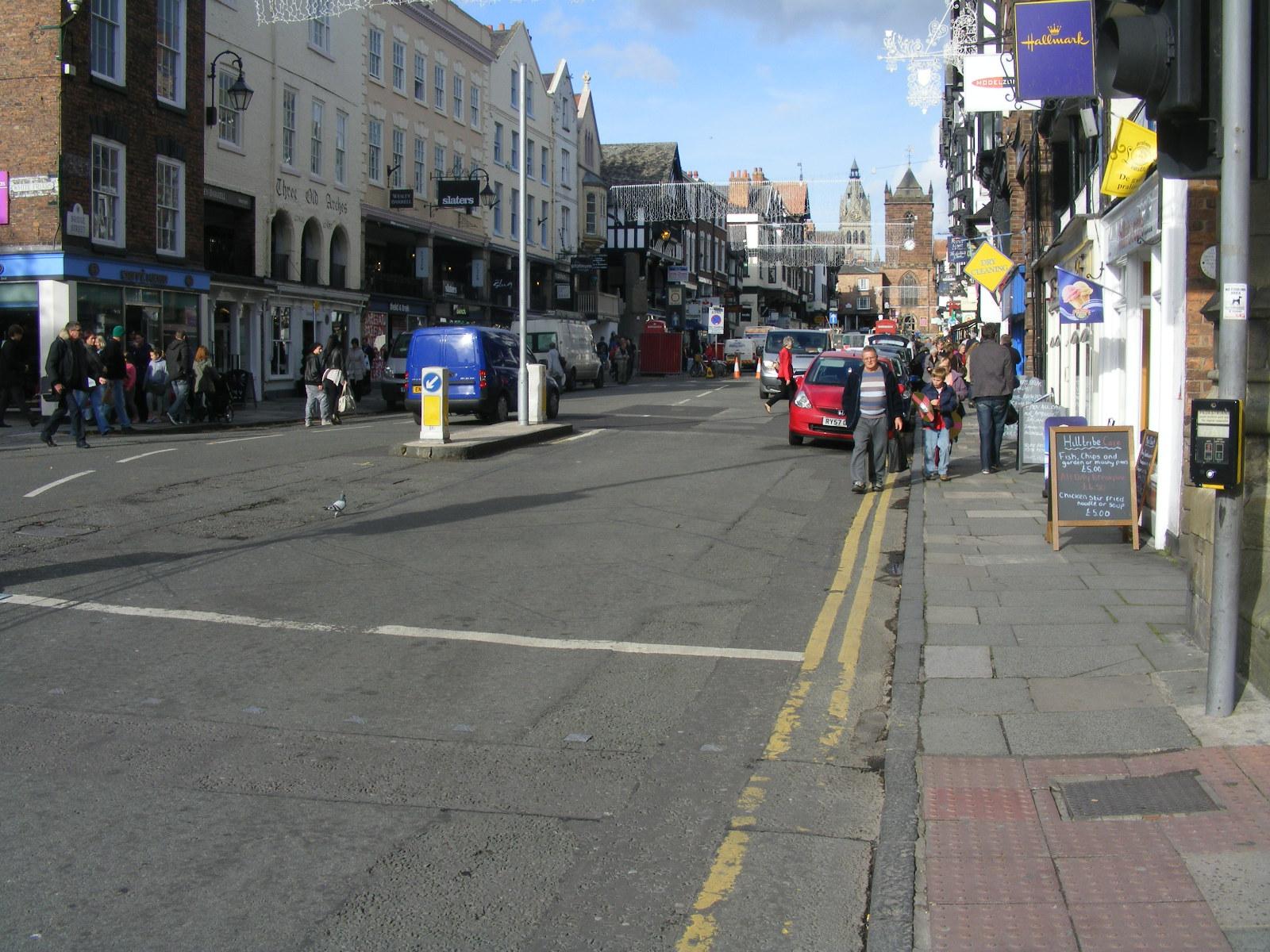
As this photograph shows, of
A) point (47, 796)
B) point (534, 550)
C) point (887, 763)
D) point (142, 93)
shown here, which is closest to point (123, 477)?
point (534, 550)

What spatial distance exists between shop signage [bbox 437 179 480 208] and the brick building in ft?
37.6

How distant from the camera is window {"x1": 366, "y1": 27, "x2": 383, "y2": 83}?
37562mm

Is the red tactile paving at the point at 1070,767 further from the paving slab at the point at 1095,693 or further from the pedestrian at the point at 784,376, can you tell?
the pedestrian at the point at 784,376

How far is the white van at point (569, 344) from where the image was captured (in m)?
36.8

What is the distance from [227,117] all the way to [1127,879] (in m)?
29.7

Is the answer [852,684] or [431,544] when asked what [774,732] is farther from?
[431,544]

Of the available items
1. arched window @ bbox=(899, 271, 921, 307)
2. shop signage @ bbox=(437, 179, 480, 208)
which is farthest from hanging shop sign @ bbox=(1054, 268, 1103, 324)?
arched window @ bbox=(899, 271, 921, 307)

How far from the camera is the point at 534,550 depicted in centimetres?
1021

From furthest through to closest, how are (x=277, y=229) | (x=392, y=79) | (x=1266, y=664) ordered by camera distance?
(x=392, y=79) < (x=277, y=229) < (x=1266, y=664)

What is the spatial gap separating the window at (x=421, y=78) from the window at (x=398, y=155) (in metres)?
1.78

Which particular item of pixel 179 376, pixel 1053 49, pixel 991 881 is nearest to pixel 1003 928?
pixel 991 881

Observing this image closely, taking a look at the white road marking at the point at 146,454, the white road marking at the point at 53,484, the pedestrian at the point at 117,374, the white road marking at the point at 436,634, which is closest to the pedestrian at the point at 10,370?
the pedestrian at the point at 117,374

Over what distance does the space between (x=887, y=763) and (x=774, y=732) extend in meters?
0.77

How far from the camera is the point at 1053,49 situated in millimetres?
12836
